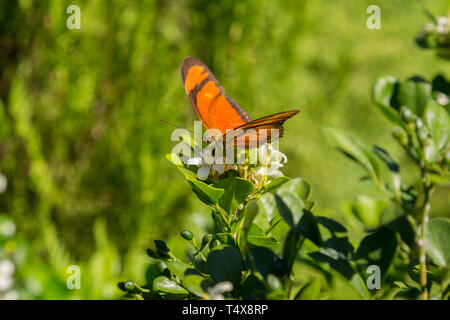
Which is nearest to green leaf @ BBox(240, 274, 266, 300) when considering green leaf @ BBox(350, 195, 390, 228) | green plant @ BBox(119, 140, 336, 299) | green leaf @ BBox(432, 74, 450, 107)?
green plant @ BBox(119, 140, 336, 299)

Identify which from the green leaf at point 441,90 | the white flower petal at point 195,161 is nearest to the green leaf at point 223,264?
the white flower petal at point 195,161

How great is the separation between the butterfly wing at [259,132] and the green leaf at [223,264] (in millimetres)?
135

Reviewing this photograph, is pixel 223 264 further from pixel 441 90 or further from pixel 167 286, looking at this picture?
pixel 441 90

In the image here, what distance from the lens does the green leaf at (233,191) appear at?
0.36 meters

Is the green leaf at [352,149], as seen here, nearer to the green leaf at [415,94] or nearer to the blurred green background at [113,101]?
the green leaf at [415,94]

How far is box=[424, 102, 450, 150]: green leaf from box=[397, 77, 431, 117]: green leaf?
27 mm

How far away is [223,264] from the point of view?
0.34m

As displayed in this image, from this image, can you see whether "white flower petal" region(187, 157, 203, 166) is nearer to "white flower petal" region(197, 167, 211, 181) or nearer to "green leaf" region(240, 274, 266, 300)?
"white flower petal" region(197, 167, 211, 181)

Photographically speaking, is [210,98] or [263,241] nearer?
[263,241]

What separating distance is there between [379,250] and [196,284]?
16 cm

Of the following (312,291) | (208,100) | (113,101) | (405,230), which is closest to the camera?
(312,291)

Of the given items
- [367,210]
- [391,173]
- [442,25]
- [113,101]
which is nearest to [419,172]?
[391,173]

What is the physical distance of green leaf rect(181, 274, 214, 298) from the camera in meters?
0.32
